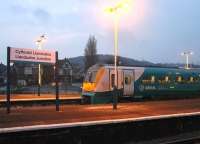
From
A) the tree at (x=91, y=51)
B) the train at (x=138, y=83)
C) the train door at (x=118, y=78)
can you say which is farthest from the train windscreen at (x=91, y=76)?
the tree at (x=91, y=51)

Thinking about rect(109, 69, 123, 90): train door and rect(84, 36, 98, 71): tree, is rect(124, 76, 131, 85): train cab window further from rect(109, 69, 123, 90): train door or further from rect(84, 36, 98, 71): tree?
rect(84, 36, 98, 71): tree

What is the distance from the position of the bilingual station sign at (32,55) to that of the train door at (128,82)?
1324 centimetres

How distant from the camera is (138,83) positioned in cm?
3725

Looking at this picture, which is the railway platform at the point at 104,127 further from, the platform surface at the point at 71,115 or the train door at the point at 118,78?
the train door at the point at 118,78

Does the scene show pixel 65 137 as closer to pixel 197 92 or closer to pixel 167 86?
pixel 167 86

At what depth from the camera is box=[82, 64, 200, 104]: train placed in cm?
3516

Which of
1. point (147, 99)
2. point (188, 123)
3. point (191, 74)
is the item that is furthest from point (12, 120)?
point (191, 74)

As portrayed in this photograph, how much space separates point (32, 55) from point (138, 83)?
15868 millimetres

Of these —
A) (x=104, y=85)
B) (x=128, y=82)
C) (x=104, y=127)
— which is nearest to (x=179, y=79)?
(x=128, y=82)

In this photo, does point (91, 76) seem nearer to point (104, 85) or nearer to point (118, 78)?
point (104, 85)

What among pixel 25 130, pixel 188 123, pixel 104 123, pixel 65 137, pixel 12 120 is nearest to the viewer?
pixel 25 130

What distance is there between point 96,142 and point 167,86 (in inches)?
963

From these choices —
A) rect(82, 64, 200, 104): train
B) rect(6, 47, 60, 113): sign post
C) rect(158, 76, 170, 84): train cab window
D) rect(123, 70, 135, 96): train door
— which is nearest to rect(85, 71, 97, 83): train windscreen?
rect(82, 64, 200, 104): train

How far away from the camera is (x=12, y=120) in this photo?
19094 mm
